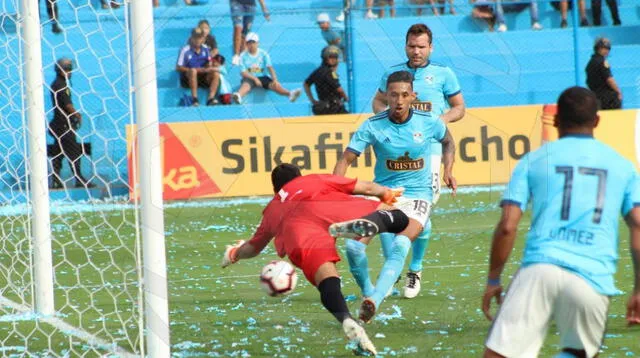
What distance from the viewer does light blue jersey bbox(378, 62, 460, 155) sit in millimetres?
8953

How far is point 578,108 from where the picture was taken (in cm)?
452

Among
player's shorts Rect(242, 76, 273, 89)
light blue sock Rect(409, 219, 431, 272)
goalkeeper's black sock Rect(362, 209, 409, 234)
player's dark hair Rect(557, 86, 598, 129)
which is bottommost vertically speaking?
light blue sock Rect(409, 219, 431, 272)

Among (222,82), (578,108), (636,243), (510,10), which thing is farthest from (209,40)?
(636,243)

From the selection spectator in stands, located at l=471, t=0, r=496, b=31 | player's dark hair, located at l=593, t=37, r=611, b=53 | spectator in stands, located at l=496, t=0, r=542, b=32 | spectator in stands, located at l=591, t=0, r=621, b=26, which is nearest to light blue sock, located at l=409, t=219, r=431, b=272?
player's dark hair, located at l=593, t=37, r=611, b=53

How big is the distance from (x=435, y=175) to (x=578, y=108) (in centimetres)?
395

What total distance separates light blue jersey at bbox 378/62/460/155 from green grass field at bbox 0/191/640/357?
77 centimetres

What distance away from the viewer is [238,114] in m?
17.7

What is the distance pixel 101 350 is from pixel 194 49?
11931 millimetres

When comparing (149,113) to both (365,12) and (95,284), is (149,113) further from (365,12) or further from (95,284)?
(365,12)

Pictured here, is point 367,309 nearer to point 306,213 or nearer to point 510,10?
point 306,213

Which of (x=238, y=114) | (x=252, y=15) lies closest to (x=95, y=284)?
(x=238, y=114)

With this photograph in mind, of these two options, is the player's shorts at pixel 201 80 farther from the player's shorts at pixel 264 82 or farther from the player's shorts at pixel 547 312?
the player's shorts at pixel 547 312

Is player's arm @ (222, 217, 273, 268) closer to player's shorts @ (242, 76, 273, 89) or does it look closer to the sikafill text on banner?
the sikafill text on banner

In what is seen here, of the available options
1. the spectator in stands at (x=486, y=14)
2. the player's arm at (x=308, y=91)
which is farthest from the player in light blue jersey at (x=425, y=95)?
the spectator in stands at (x=486, y=14)
